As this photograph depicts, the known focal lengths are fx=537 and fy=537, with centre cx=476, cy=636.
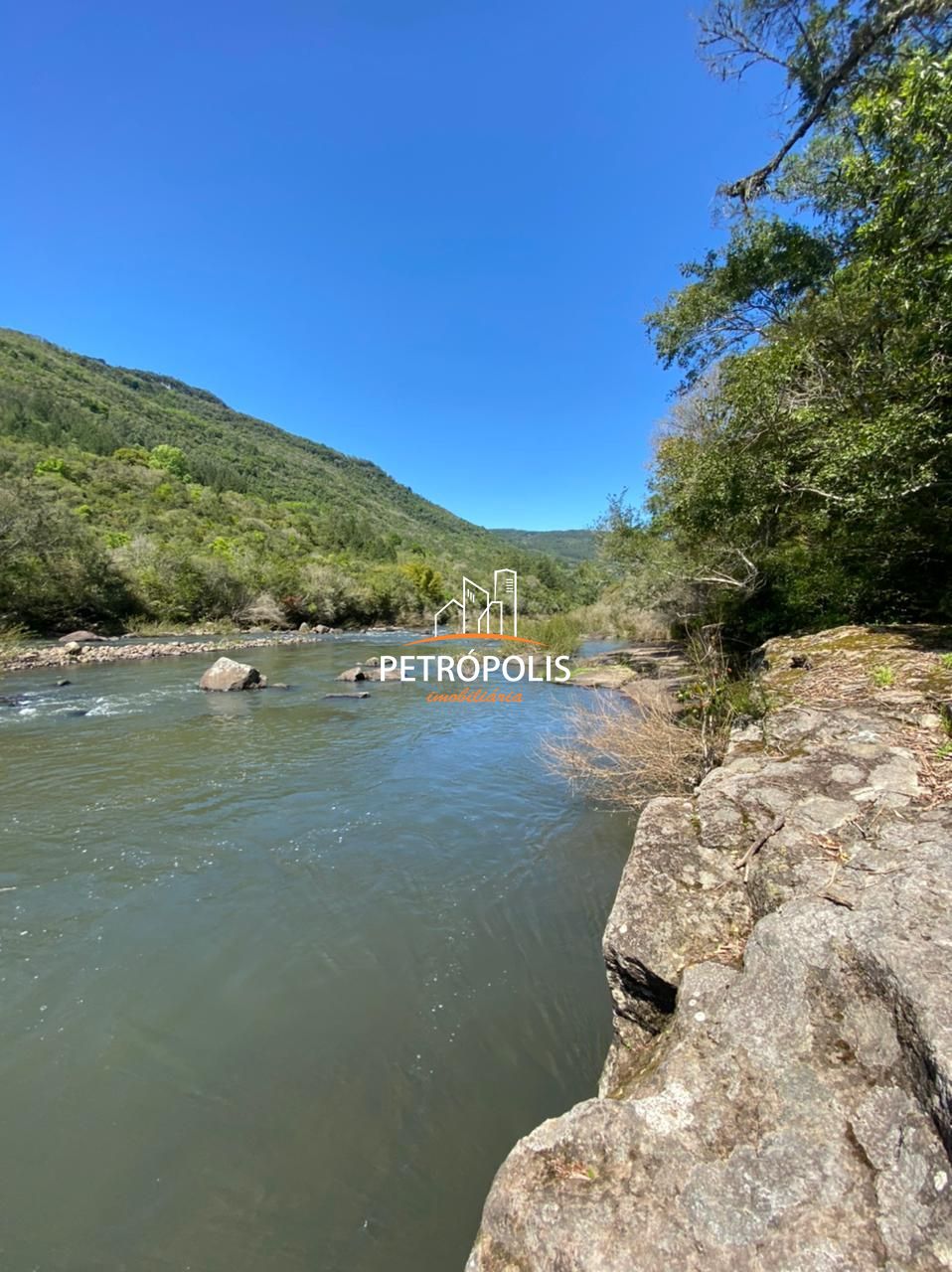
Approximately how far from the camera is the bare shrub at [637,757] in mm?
6409

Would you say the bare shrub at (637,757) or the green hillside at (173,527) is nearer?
the bare shrub at (637,757)

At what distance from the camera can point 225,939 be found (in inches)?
187

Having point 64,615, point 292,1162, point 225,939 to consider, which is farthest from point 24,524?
point 292,1162

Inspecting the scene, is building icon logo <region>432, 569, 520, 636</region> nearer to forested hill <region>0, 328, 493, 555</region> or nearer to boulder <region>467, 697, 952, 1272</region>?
forested hill <region>0, 328, 493, 555</region>

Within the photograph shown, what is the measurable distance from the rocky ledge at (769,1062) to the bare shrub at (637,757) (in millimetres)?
3227

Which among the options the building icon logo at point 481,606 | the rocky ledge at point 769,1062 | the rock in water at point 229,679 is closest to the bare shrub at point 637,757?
the rocky ledge at point 769,1062

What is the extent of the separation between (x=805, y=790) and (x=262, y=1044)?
3.94 m

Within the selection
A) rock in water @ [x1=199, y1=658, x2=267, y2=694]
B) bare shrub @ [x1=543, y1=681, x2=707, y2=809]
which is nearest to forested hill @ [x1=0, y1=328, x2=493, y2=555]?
rock in water @ [x1=199, y1=658, x2=267, y2=694]

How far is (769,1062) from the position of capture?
1.72m

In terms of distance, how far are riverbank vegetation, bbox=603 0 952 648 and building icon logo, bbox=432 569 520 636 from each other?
3291cm

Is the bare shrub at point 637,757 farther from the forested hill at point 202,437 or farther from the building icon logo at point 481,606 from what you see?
the forested hill at point 202,437

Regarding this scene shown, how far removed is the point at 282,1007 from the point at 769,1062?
3.57 metres

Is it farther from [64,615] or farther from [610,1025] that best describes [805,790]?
[64,615]

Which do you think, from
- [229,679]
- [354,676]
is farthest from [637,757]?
[229,679]
